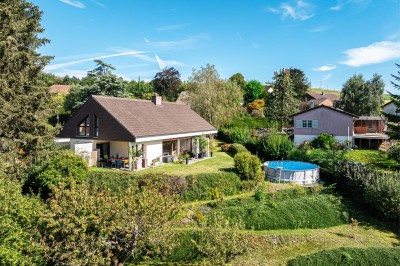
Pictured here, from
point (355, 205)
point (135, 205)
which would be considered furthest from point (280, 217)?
point (135, 205)

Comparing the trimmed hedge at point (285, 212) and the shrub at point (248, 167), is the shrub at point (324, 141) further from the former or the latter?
the shrub at point (248, 167)

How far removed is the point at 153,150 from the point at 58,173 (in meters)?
9.89

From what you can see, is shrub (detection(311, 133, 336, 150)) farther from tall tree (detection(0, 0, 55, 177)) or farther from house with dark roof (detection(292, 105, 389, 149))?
tall tree (detection(0, 0, 55, 177))

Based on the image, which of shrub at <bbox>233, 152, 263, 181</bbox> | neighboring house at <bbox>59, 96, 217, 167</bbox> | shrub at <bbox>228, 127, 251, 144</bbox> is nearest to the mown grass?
shrub at <bbox>233, 152, 263, 181</bbox>

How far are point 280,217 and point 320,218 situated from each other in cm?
309

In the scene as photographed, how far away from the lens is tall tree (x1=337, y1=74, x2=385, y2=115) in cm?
5553

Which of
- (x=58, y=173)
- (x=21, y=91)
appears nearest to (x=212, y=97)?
(x=21, y=91)

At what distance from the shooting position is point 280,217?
1944 centimetres

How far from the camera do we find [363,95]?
55906 millimetres

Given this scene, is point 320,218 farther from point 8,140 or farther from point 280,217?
point 8,140

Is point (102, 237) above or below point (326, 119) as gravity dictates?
below

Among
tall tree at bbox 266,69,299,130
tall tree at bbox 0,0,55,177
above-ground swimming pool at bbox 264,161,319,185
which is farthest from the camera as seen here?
tall tree at bbox 266,69,299,130

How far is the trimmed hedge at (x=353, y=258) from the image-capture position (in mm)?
14398

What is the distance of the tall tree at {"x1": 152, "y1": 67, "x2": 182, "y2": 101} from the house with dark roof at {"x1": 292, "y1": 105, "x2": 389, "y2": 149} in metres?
36.2
